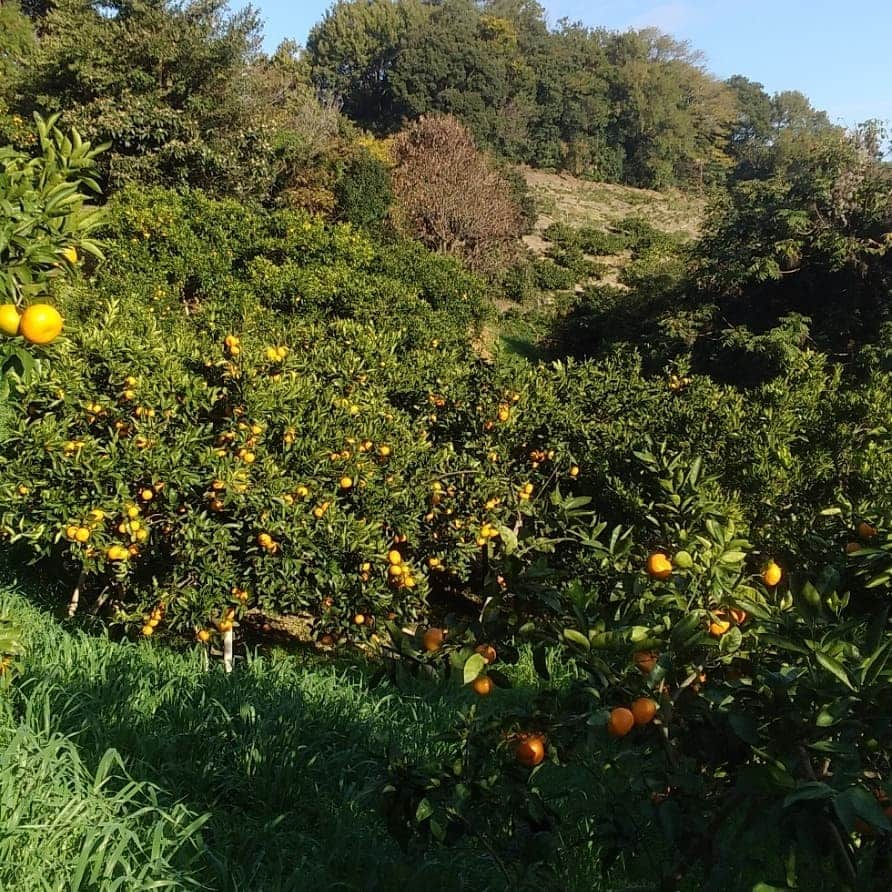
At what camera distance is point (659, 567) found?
4.57 feet

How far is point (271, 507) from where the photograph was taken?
2.85 meters

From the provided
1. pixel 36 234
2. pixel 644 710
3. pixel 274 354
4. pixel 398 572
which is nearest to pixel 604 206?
pixel 274 354

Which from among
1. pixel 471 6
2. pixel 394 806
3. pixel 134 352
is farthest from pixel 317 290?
pixel 471 6

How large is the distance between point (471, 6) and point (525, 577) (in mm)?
45211

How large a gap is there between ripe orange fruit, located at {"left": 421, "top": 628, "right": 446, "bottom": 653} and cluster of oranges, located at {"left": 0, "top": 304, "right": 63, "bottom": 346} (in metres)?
0.92

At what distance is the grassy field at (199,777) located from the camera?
4.91 feet

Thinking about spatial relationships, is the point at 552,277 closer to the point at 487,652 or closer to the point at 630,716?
the point at 487,652

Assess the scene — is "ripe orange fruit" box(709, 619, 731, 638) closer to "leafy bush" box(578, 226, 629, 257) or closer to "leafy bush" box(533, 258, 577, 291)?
"leafy bush" box(533, 258, 577, 291)

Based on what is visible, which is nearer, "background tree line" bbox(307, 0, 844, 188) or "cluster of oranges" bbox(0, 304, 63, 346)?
"cluster of oranges" bbox(0, 304, 63, 346)

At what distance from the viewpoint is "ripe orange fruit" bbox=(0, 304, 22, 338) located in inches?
52.7

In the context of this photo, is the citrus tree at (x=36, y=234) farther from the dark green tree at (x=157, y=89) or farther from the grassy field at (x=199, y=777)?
the dark green tree at (x=157, y=89)

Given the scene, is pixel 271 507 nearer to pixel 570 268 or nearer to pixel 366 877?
pixel 366 877

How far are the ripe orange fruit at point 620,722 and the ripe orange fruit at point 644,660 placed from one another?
0.11 metres

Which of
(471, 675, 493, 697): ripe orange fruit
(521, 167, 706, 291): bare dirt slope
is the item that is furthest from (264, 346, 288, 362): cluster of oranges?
(521, 167, 706, 291): bare dirt slope
